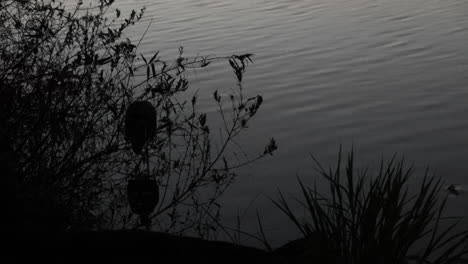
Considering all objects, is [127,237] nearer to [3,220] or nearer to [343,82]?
[3,220]

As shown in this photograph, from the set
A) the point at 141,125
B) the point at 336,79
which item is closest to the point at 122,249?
the point at 141,125

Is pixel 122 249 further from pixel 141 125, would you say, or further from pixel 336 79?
pixel 336 79

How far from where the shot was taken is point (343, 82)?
11.1m

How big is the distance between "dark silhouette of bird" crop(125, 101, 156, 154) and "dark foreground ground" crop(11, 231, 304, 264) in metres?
2.48

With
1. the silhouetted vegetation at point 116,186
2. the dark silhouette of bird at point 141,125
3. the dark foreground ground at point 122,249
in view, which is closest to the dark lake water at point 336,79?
the silhouetted vegetation at point 116,186

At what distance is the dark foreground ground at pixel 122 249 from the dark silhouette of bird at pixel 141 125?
2479 millimetres

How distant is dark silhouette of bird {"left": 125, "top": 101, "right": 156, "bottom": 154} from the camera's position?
6.02 m

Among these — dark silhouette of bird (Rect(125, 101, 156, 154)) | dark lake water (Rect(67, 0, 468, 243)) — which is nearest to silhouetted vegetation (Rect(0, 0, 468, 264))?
dark silhouette of bird (Rect(125, 101, 156, 154))

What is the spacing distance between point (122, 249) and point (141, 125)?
2.55 meters

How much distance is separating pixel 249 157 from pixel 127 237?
4.45 meters

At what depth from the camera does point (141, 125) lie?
5.96 metres

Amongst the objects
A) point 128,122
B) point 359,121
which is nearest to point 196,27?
point 359,121

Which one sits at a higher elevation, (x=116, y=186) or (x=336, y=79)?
(x=336, y=79)

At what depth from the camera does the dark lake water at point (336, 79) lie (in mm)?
7551
